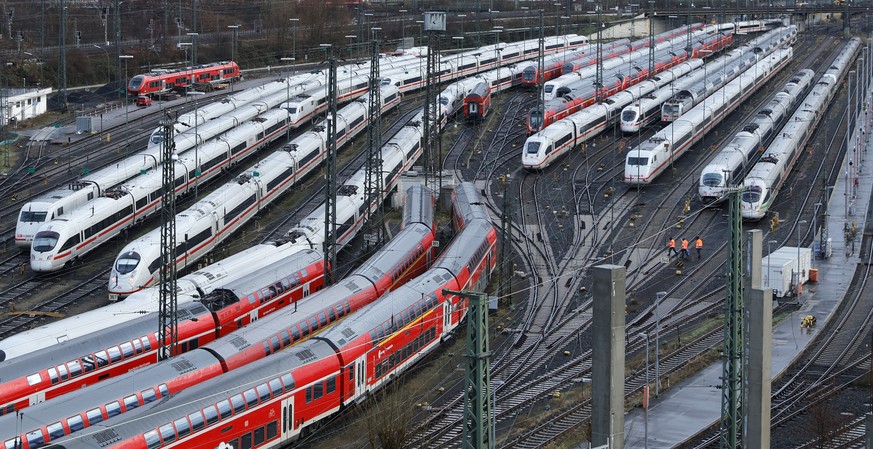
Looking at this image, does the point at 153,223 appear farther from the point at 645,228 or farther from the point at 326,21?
the point at 326,21

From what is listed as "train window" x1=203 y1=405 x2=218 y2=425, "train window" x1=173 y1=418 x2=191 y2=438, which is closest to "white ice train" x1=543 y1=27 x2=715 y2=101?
"train window" x1=203 y1=405 x2=218 y2=425

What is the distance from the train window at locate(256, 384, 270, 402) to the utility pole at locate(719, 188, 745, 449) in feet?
36.8

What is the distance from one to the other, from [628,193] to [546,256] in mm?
11827

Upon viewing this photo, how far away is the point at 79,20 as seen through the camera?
385 feet

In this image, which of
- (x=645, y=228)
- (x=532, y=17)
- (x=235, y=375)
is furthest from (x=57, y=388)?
(x=532, y=17)

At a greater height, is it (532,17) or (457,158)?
(532,17)

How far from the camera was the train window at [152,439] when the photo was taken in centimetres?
2935

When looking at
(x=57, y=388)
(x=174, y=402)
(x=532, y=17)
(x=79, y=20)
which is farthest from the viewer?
(x=532, y=17)

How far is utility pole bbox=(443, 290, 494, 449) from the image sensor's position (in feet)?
68.1

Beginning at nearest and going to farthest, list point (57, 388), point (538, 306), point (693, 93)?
1. point (57, 388)
2. point (538, 306)
3. point (693, 93)

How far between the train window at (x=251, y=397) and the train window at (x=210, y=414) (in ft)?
3.66

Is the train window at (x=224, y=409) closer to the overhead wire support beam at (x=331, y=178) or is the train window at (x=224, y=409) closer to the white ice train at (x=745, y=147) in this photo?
the overhead wire support beam at (x=331, y=178)

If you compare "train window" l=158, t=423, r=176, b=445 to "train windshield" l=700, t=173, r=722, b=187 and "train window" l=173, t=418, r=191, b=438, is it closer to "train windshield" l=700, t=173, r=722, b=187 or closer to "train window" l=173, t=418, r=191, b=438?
"train window" l=173, t=418, r=191, b=438

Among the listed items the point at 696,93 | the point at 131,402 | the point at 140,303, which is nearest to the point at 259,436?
the point at 131,402
